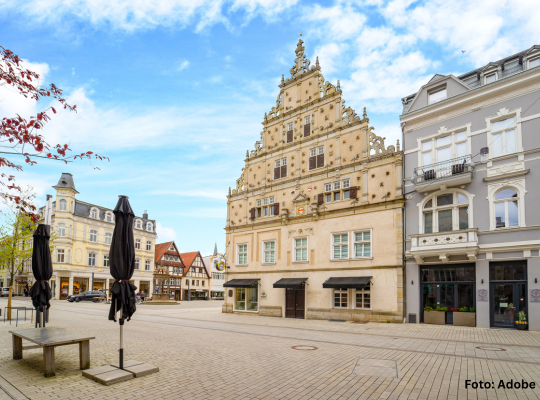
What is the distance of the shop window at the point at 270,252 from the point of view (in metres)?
30.8

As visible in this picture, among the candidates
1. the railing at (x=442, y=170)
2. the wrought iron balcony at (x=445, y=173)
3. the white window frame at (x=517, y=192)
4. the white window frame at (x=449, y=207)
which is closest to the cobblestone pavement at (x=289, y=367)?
the white window frame at (x=517, y=192)

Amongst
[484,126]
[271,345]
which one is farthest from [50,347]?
[484,126]

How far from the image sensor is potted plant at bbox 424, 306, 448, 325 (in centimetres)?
2100

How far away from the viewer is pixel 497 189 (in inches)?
784

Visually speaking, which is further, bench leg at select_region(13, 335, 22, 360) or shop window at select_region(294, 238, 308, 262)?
shop window at select_region(294, 238, 308, 262)

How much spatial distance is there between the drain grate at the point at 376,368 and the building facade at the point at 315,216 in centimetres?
1294

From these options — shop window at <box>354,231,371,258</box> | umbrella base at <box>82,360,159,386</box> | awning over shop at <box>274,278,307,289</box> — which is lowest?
awning over shop at <box>274,278,307,289</box>

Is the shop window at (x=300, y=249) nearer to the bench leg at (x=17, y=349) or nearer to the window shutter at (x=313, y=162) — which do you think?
the window shutter at (x=313, y=162)

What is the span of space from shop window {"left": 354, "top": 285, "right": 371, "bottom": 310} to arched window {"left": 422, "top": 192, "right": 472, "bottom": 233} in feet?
17.5

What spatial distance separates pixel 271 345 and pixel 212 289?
7157 centimetres

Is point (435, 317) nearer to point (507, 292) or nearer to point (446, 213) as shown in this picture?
point (507, 292)

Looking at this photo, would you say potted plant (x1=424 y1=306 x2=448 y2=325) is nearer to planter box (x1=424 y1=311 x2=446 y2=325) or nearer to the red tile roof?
planter box (x1=424 y1=311 x2=446 y2=325)

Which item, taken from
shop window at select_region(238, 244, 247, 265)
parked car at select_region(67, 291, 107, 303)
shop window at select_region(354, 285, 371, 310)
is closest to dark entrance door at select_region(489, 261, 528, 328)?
shop window at select_region(354, 285, 371, 310)

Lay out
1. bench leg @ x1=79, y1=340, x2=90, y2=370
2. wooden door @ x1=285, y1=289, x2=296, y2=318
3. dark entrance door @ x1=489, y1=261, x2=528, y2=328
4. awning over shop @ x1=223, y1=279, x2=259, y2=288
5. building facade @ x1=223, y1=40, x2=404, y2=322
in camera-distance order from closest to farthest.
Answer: bench leg @ x1=79, y1=340, x2=90, y2=370
dark entrance door @ x1=489, y1=261, x2=528, y2=328
building facade @ x1=223, y1=40, x2=404, y2=322
wooden door @ x1=285, y1=289, x2=296, y2=318
awning over shop @ x1=223, y1=279, x2=259, y2=288
